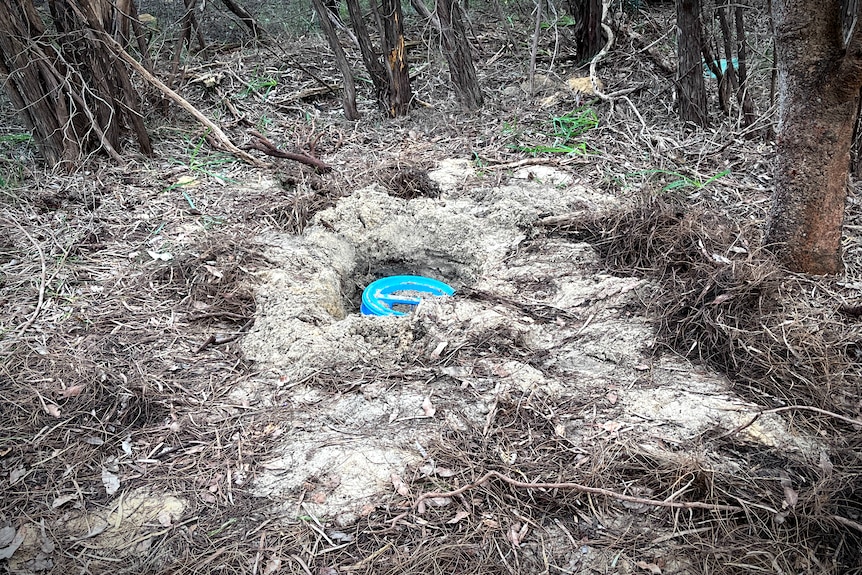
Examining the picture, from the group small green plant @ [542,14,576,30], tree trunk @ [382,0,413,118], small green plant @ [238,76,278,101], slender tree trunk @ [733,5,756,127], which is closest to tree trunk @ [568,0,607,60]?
small green plant @ [542,14,576,30]

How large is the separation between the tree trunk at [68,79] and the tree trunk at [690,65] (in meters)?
3.48

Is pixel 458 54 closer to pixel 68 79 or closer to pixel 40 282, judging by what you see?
pixel 68 79

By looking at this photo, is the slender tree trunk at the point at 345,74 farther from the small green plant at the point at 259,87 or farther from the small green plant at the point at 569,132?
the small green plant at the point at 569,132

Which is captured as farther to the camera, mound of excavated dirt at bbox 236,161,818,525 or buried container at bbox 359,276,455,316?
buried container at bbox 359,276,455,316

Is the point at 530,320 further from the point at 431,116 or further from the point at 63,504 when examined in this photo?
the point at 431,116

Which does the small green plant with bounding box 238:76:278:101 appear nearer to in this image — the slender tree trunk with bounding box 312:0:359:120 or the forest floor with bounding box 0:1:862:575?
the slender tree trunk with bounding box 312:0:359:120

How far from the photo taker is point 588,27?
472 centimetres

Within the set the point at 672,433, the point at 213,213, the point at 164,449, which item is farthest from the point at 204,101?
the point at 672,433

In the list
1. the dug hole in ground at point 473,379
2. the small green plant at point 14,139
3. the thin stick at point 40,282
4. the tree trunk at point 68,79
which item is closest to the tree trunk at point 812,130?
the dug hole in ground at point 473,379

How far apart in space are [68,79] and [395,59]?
2180 mm

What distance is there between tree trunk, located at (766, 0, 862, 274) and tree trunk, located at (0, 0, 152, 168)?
3602mm

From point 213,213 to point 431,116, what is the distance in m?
1.93

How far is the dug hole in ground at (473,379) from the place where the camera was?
6.09ft

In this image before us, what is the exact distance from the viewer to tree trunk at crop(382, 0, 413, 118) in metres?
4.41
